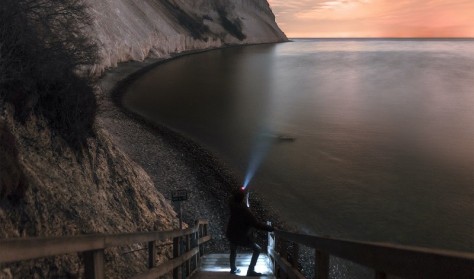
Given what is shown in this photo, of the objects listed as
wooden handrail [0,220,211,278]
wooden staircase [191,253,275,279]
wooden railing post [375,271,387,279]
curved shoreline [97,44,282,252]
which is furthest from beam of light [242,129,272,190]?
wooden railing post [375,271,387,279]

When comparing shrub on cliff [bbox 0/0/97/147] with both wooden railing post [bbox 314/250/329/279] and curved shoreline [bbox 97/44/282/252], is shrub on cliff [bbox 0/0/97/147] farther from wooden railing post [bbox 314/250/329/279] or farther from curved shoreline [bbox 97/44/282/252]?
wooden railing post [bbox 314/250/329/279]

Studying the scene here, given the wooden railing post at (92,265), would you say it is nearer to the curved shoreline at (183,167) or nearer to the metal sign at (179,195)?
the metal sign at (179,195)

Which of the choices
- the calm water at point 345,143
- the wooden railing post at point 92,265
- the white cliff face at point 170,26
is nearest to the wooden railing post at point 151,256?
the wooden railing post at point 92,265

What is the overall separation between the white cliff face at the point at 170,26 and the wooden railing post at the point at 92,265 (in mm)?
18545

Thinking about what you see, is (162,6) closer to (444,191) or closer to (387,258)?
(444,191)

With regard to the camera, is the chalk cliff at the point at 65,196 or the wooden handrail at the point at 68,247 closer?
the wooden handrail at the point at 68,247

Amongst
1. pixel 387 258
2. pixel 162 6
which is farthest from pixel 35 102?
pixel 162 6

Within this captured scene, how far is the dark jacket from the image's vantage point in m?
6.40

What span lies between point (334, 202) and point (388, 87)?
170 ft

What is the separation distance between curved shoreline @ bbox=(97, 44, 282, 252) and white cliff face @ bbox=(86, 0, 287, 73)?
4696mm

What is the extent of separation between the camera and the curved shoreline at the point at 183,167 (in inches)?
652

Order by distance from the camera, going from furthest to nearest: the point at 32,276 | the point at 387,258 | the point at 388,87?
the point at 388,87 → the point at 32,276 → the point at 387,258

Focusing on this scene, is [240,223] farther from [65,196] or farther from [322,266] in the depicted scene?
[322,266]

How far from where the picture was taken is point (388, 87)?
214 feet
